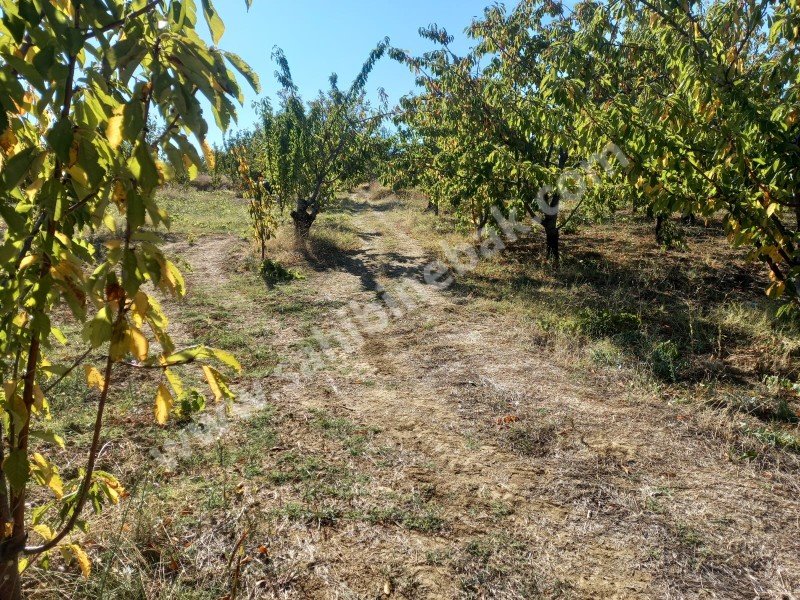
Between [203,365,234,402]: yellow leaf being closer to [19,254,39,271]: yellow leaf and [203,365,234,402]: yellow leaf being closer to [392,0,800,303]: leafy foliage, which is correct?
[19,254,39,271]: yellow leaf

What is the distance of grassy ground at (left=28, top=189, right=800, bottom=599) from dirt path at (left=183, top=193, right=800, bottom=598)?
1cm

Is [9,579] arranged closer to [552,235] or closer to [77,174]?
[77,174]

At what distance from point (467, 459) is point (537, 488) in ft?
1.63

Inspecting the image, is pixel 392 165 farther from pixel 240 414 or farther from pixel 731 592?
pixel 731 592

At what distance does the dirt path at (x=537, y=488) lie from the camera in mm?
2365

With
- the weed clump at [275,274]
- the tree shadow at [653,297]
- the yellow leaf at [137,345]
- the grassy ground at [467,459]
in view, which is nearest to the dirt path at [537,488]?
the grassy ground at [467,459]

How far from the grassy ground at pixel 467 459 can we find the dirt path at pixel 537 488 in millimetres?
13

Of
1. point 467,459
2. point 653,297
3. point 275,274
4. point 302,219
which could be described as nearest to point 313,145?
point 302,219

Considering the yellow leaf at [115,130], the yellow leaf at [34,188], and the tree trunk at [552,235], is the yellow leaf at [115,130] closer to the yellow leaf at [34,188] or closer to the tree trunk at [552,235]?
the yellow leaf at [34,188]

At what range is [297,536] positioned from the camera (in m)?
2.55

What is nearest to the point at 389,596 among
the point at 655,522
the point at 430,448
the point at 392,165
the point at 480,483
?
the point at 480,483

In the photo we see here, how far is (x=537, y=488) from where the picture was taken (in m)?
3.05

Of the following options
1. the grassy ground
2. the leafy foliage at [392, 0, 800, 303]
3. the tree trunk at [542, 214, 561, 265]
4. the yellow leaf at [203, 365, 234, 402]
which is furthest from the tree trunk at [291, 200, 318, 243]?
the yellow leaf at [203, 365, 234, 402]

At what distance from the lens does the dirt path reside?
2365mm
